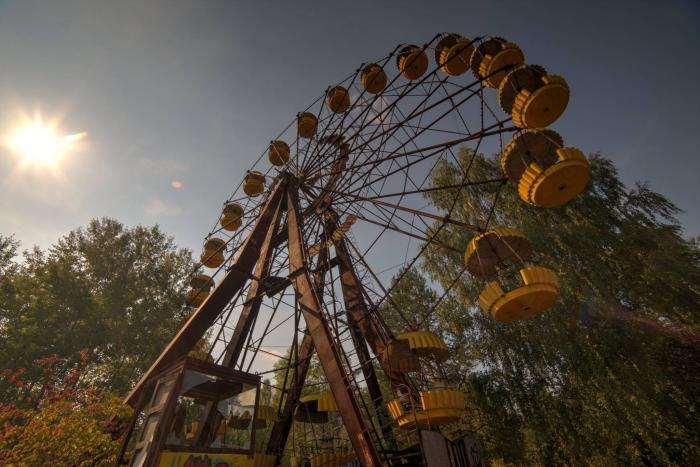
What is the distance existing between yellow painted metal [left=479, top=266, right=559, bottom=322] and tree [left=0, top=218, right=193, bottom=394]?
21829 mm

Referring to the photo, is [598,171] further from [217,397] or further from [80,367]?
[80,367]

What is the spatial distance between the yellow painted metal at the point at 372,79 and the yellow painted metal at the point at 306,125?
9.00 feet

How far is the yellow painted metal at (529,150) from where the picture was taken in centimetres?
568

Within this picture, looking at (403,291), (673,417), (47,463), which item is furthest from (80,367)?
(673,417)

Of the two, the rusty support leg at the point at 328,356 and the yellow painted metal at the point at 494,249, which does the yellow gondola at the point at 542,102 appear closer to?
the yellow painted metal at the point at 494,249

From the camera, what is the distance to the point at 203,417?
677cm

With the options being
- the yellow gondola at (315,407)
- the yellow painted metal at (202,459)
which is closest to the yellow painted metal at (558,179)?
the yellow painted metal at (202,459)

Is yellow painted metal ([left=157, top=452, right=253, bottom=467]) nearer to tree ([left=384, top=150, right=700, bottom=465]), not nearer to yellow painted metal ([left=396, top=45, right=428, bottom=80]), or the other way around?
tree ([left=384, top=150, right=700, bottom=465])

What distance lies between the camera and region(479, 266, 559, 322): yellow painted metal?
4.84 metres

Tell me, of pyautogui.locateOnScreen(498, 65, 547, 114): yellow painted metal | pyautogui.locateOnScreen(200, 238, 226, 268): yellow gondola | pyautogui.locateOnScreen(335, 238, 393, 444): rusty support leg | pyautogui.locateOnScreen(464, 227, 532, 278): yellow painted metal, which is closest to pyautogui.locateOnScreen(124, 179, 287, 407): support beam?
pyautogui.locateOnScreen(335, 238, 393, 444): rusty support leg

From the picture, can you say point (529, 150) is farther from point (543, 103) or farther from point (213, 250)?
point (213, 250)

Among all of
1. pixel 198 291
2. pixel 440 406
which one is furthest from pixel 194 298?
pixel 440 406

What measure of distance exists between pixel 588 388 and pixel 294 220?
10095 mm

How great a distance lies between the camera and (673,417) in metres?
8.35
